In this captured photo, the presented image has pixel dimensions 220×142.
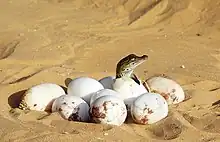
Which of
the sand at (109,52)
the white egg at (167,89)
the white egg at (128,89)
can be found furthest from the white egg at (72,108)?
the white egg at (167,89)

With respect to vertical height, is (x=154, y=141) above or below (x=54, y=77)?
below

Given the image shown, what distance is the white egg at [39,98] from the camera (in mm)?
3639

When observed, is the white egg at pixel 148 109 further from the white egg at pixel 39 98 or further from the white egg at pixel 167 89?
the white egg at pixel 39 98

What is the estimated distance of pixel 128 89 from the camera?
3.63 metres

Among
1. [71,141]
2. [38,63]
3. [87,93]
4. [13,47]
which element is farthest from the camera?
[13,47]

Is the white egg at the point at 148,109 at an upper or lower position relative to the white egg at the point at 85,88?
lower

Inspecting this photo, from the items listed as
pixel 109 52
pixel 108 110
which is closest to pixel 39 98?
pixel 108 110

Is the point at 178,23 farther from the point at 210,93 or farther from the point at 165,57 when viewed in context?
the point at 210,93

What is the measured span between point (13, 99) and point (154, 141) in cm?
126

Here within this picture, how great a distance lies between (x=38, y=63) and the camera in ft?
16.4

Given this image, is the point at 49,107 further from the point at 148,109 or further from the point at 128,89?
the point at 148,109

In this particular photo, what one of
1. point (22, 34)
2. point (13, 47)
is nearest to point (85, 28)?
point (22, 34)

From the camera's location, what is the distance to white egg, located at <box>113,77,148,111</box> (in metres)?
3.63

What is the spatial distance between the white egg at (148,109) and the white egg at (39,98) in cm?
62
